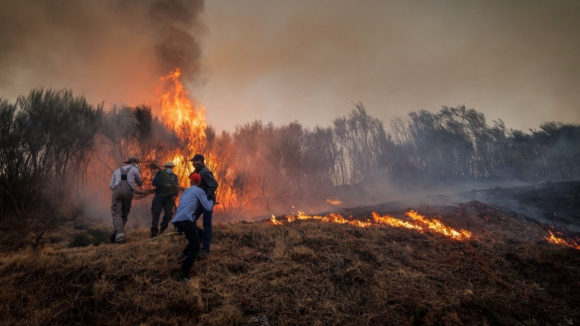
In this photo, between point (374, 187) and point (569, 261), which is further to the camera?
point (374, 187)

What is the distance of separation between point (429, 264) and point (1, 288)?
303 inches

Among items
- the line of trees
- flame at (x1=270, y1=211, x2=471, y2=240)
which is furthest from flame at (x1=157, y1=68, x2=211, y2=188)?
flame at (x1=270, y1=211, x2=471, y2=240)

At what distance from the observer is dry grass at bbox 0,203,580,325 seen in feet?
11.4

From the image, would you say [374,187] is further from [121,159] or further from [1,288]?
[1,288]

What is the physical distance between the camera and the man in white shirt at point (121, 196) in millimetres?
6130

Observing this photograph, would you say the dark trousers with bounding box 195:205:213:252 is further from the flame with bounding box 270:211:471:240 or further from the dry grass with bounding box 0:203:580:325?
the flame with bounding box 270:211:471:240

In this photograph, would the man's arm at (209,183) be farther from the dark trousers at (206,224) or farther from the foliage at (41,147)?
the foliage at (41,147)

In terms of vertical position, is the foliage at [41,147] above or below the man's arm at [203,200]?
above

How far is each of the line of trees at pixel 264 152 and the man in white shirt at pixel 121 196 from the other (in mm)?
7999

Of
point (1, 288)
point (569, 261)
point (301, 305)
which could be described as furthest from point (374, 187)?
point (1, 288)

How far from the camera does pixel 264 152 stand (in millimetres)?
25250

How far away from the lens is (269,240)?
6.57m

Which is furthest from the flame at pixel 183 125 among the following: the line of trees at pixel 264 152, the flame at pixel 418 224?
the flame at pixel 418 224

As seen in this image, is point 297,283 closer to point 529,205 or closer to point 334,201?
point 529,205
